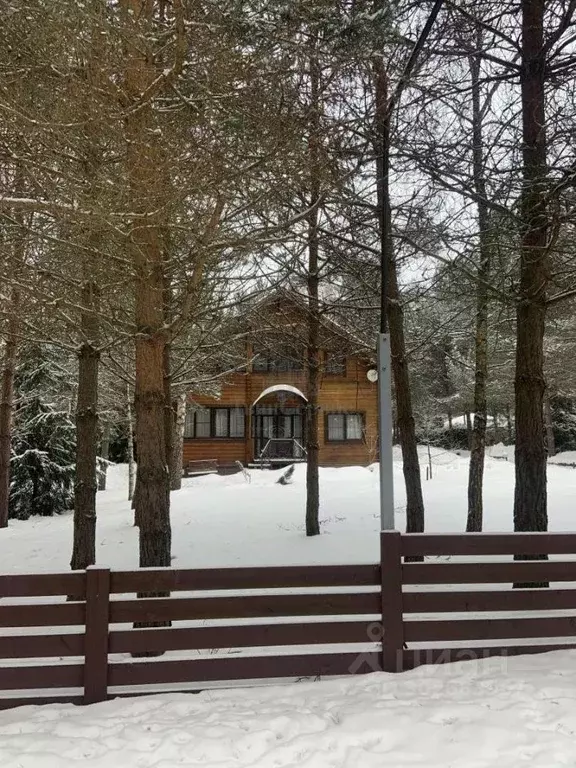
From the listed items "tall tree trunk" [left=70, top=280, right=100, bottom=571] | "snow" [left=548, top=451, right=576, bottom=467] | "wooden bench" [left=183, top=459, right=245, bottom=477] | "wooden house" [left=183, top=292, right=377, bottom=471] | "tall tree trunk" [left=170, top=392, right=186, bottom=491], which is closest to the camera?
"tall tree trunk" [left=70, top=280, right=100, bottom=571]

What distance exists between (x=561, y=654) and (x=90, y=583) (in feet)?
11.2

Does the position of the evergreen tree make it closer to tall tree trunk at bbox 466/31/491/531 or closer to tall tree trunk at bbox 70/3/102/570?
tall tree trunk at bbox 70/3/102/570

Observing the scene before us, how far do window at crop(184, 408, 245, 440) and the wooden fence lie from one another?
2201 centimetres

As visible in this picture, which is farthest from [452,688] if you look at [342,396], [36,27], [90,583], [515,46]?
[342,396]

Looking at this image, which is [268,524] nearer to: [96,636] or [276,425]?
[96,636]

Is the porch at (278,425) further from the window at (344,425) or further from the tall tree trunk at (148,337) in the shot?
the tall tree trunk at (148,337)

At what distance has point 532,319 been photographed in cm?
577

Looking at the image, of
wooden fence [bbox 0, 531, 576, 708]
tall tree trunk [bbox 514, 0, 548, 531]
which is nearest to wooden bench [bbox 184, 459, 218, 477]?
tall tree trunk [bbox 514, 0, 548, 531]

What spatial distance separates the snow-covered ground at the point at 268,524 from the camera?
880cm

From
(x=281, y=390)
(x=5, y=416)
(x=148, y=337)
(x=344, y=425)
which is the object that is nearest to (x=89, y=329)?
(x=148, y=337)

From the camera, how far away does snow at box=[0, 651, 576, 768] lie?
2812mm

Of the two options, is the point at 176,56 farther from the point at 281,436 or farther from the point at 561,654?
the point at 281,436

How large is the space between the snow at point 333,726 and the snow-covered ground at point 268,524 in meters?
3.00

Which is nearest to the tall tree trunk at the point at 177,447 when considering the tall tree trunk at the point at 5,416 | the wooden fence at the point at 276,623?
the tall tree trunk at the point at 5,416
